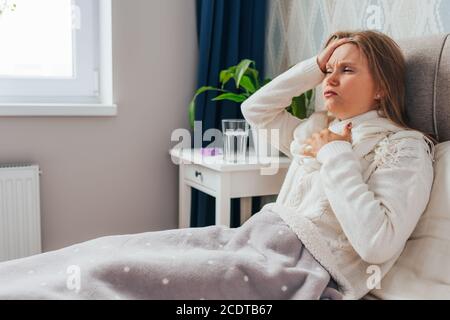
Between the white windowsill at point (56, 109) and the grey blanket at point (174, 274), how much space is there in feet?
3.24

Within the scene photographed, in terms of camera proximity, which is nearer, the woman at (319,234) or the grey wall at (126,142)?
the woman at (319,234)

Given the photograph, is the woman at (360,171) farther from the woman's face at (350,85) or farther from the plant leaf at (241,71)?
the plant leaf at (241,71)

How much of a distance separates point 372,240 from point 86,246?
0.64m

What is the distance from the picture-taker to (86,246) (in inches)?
46.0

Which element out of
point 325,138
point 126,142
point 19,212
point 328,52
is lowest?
point 19,212

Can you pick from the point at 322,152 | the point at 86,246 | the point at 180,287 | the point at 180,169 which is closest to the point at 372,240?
the point at 322,152

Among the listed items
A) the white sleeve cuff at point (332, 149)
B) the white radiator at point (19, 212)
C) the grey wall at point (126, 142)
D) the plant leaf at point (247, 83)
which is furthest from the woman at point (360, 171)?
the white radiator at point (19, 212)

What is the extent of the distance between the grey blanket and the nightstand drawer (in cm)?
69

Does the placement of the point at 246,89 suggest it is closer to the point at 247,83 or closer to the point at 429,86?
the point at 247,83

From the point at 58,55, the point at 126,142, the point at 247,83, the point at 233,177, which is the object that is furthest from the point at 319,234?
the point at 58,55

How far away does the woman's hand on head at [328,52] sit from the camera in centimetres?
130

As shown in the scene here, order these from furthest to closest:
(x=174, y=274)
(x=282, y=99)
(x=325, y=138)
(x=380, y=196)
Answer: (x=282, y=99)
(x=325, y=138)
(x=380, y=196)
(x=174, y=274)

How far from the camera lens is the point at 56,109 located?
199 cm

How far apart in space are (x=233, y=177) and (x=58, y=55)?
0.98 metres
